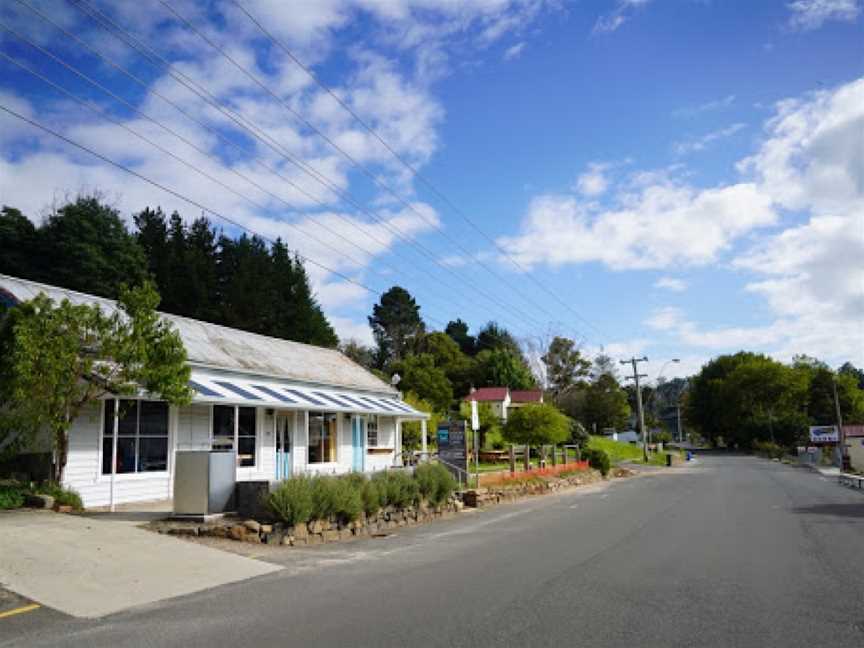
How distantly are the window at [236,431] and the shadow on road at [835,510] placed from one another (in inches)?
567

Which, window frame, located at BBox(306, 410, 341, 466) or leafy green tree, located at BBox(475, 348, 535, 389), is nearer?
window frame, located at BBox(306, 410, 341, 466)

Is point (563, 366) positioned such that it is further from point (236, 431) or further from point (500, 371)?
point (236, 431)

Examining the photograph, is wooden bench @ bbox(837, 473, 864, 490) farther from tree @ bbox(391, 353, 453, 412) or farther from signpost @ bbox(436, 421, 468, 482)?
tree @ bbox(391, 353, 453, 412)

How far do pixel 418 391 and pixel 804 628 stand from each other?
4766cm

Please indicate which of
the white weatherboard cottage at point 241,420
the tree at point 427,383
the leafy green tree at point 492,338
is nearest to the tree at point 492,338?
the leafy green tree at point 492,338

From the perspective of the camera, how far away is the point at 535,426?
30438mm

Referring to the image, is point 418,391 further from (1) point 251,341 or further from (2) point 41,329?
(2) point 41,329

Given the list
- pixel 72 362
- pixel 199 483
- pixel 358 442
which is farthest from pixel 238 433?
pixel 358 442

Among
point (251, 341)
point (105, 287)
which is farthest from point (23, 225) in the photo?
point (251, 341)

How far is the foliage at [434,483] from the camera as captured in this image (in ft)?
57.7

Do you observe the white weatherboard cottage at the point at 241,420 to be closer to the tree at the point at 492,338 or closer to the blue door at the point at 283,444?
the blue door at the point at 283,444

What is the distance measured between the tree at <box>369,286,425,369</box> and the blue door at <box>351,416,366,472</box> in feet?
174

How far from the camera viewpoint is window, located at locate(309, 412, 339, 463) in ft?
76.2

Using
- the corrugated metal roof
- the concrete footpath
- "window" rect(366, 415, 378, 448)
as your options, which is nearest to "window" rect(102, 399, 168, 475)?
the corrugated metal roof
